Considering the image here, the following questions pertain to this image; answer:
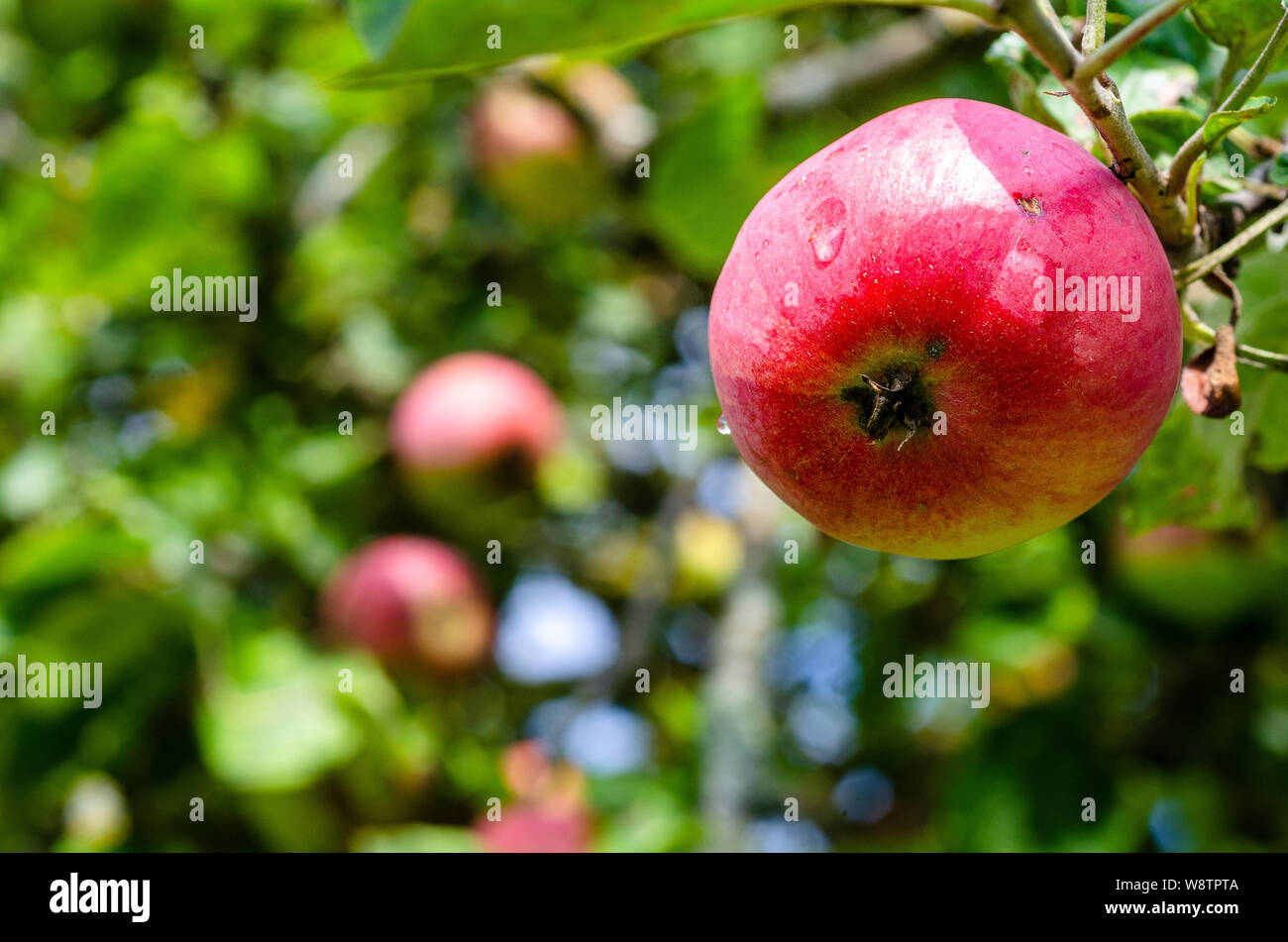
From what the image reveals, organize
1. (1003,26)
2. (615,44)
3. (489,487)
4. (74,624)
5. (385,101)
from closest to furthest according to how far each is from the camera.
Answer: (1003,26), (615,44), (74,624), (385,101), (489,487)

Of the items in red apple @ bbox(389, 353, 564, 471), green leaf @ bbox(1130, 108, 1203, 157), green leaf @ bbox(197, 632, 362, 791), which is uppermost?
red apple @ bbox(389, 353, 564, 471)

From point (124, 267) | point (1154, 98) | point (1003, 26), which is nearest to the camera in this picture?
point (1003, 26)

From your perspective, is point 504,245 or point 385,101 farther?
point 504,245

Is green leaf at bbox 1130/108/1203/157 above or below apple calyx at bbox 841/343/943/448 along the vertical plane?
above

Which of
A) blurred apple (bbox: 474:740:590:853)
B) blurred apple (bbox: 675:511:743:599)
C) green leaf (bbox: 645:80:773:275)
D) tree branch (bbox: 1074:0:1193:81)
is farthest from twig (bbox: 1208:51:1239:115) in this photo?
blurred apple (bbox: 675:511:743:599)

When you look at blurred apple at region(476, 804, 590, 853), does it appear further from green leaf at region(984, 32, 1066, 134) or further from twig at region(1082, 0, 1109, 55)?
twig at region(1082, 0, 1109, 55)

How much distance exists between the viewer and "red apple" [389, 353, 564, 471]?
2.11m

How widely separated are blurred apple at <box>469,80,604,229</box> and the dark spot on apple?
1718 mm

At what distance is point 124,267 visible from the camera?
1.88 meters

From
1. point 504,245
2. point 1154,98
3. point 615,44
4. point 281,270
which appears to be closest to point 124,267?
point 281,270

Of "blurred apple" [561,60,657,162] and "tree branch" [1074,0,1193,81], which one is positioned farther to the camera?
"blurred apple" [561,60,657,162]

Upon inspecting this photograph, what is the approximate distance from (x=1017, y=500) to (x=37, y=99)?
2.33 metres

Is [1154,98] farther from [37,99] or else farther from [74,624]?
[37,99]

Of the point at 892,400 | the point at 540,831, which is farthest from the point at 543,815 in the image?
the point at 892,400
